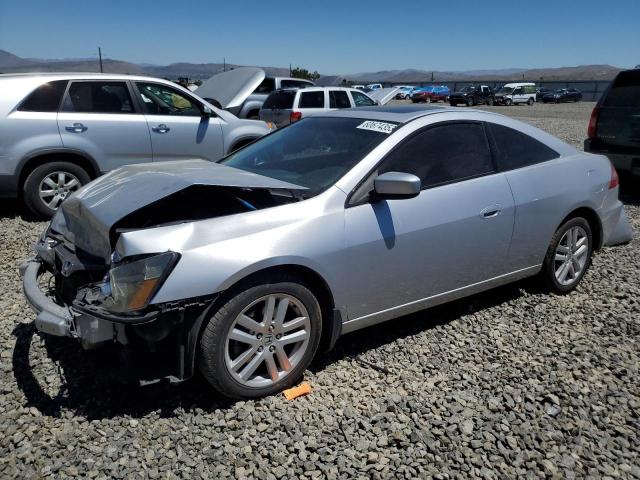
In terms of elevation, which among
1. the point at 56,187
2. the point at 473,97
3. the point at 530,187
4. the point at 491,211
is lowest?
the point at 56,187

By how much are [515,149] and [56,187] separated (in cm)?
522

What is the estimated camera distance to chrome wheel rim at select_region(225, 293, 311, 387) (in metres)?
2.74

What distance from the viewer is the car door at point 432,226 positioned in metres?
3.08

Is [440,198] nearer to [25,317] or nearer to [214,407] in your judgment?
[214,407]

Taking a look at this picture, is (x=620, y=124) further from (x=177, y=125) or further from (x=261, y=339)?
(x=261, y=339)

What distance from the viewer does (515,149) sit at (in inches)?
154

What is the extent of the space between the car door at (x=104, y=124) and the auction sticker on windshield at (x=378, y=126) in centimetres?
412

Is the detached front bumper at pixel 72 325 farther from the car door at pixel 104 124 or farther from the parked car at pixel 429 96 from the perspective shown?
the parked car at pixel 429 96

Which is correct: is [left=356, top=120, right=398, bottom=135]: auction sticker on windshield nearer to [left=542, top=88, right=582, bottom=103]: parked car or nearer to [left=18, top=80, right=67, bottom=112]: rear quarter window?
[left=18, top=80, right=67, bottom=112]: rear quarter window

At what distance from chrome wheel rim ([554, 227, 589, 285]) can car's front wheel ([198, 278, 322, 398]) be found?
2.31 meters

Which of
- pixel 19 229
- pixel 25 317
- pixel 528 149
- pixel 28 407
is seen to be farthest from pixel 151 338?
pixel 19 229

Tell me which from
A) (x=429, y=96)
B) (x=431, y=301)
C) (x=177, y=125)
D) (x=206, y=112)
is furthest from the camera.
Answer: (x=429, y=96)

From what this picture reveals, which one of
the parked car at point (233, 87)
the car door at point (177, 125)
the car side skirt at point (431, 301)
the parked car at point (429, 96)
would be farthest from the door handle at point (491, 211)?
the parked car at point (429, 96)

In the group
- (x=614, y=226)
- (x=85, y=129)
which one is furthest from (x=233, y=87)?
(x=614, y=226)
